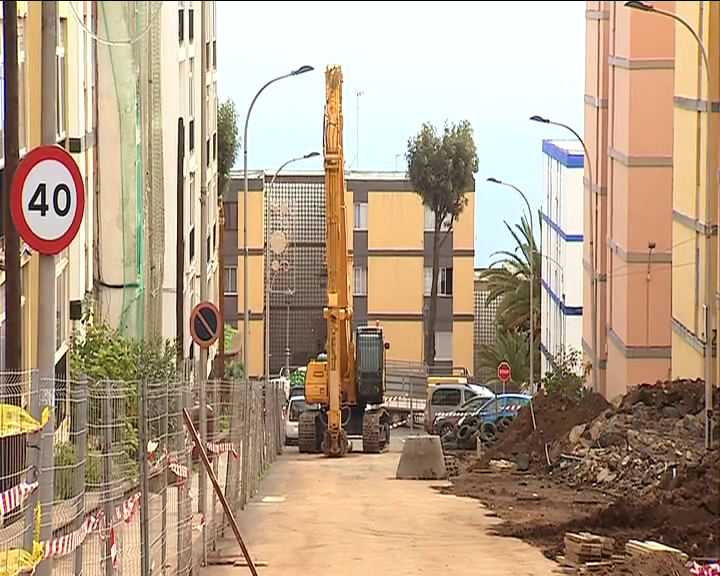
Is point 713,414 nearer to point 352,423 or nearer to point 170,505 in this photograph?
point 352,423

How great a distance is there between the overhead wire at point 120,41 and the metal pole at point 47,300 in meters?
15.7

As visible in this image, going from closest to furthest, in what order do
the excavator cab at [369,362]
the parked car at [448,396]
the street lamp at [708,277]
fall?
the street lamp at [708,277] < the excavator cab at [369,362] < the parked car at [448,396]

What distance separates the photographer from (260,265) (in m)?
71.9

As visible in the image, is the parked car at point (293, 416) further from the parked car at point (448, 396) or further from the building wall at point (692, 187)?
the building wall at point (692, 187)

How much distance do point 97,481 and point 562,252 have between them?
51079 millimetres

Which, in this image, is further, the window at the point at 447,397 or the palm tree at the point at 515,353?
the palm tree at the point at 515,353

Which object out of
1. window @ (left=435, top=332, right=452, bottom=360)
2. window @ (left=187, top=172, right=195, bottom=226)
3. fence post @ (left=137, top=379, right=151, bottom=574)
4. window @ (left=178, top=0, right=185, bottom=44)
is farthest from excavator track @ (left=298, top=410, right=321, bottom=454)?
window @ (left=435, top=332, right=452, bottom=360)

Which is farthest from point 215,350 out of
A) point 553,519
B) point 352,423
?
point 553,519

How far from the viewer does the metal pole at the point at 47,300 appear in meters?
8.95

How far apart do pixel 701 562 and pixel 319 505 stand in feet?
28.9

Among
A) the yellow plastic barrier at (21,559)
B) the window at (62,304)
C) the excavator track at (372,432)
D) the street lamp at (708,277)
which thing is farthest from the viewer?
the excavator track at (372,432)

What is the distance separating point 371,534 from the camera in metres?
18.9

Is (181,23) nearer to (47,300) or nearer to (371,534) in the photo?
(371,534)

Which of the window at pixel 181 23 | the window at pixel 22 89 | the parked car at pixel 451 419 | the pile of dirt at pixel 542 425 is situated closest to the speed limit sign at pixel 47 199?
the window at pixel 22 89
